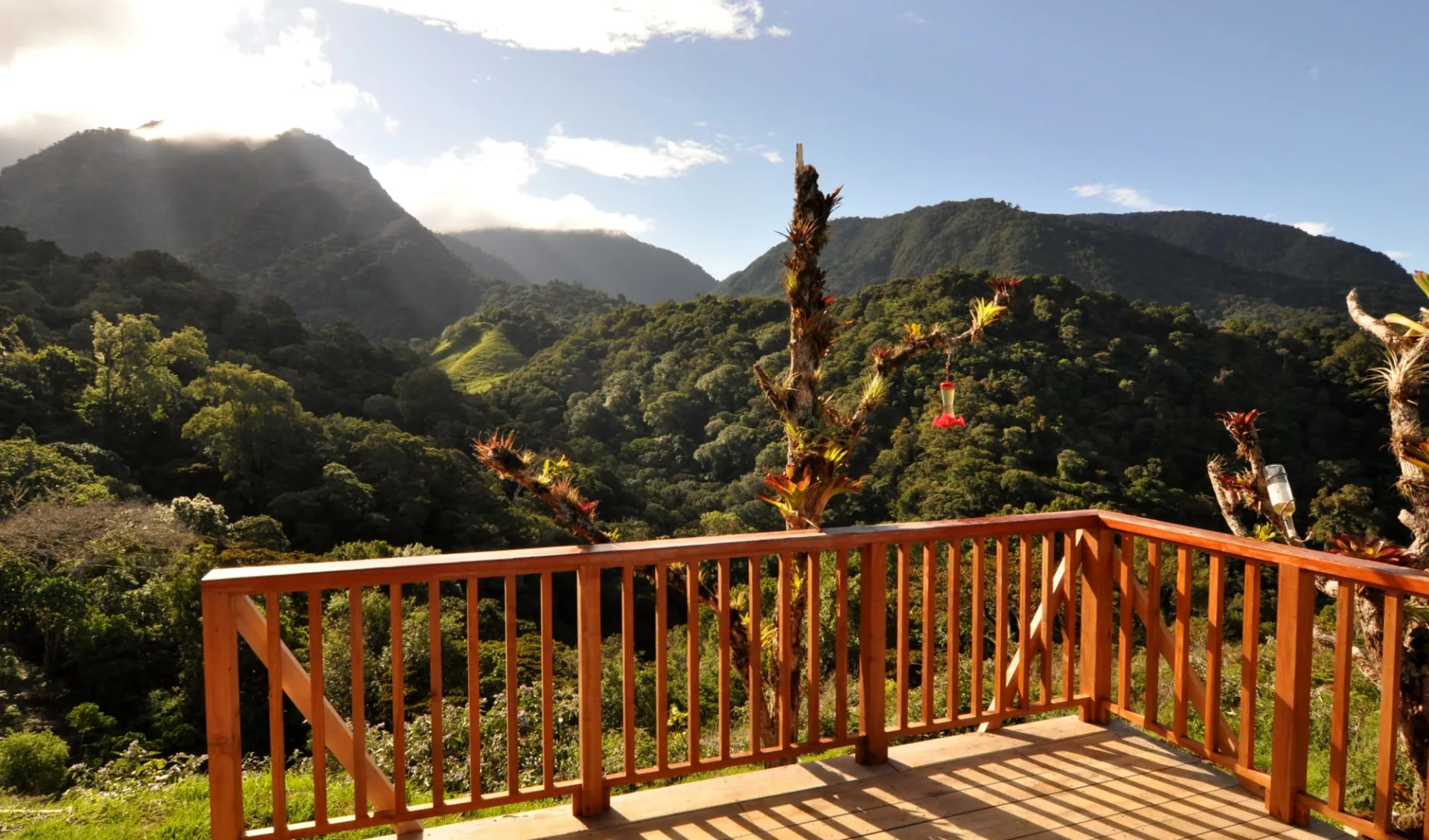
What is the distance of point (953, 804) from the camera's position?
2.32m

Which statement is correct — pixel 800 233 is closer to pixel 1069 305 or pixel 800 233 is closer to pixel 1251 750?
pixel 1251 750

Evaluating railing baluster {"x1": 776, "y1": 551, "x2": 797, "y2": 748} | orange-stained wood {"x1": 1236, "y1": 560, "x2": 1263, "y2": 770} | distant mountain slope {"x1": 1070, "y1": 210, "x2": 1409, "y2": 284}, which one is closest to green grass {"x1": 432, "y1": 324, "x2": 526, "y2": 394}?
distant mountain slope {"x1": 1070, "y1": 210, "x2": 1409, "y2": 284}

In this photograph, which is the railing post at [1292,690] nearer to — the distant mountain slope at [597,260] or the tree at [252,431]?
the tree at [252,431]

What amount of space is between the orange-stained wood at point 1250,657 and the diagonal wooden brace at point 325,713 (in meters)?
2.43

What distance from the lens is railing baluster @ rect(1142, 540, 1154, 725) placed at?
270 centimetres

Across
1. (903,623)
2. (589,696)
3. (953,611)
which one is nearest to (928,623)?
(903,623)

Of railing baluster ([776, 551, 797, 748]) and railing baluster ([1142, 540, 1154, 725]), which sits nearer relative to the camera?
railing baluster ([776, 551, 797, 748])

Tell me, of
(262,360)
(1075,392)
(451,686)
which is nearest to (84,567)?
(451,686)

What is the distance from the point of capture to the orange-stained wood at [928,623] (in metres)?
2.52

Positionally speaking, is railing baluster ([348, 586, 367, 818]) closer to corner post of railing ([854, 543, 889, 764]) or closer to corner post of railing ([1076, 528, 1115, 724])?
corner post of railing ([854, 543, 889, 764])

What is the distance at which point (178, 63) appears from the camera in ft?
67.6

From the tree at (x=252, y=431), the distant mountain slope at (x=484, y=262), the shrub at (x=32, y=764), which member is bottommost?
the shrub at (x=32, y=764)

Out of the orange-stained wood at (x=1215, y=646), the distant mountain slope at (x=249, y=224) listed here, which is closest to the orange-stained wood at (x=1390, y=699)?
the orange-stained wood at (x=1215, y=646)

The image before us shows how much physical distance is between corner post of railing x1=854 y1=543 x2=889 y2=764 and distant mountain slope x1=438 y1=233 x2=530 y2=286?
230 ft
